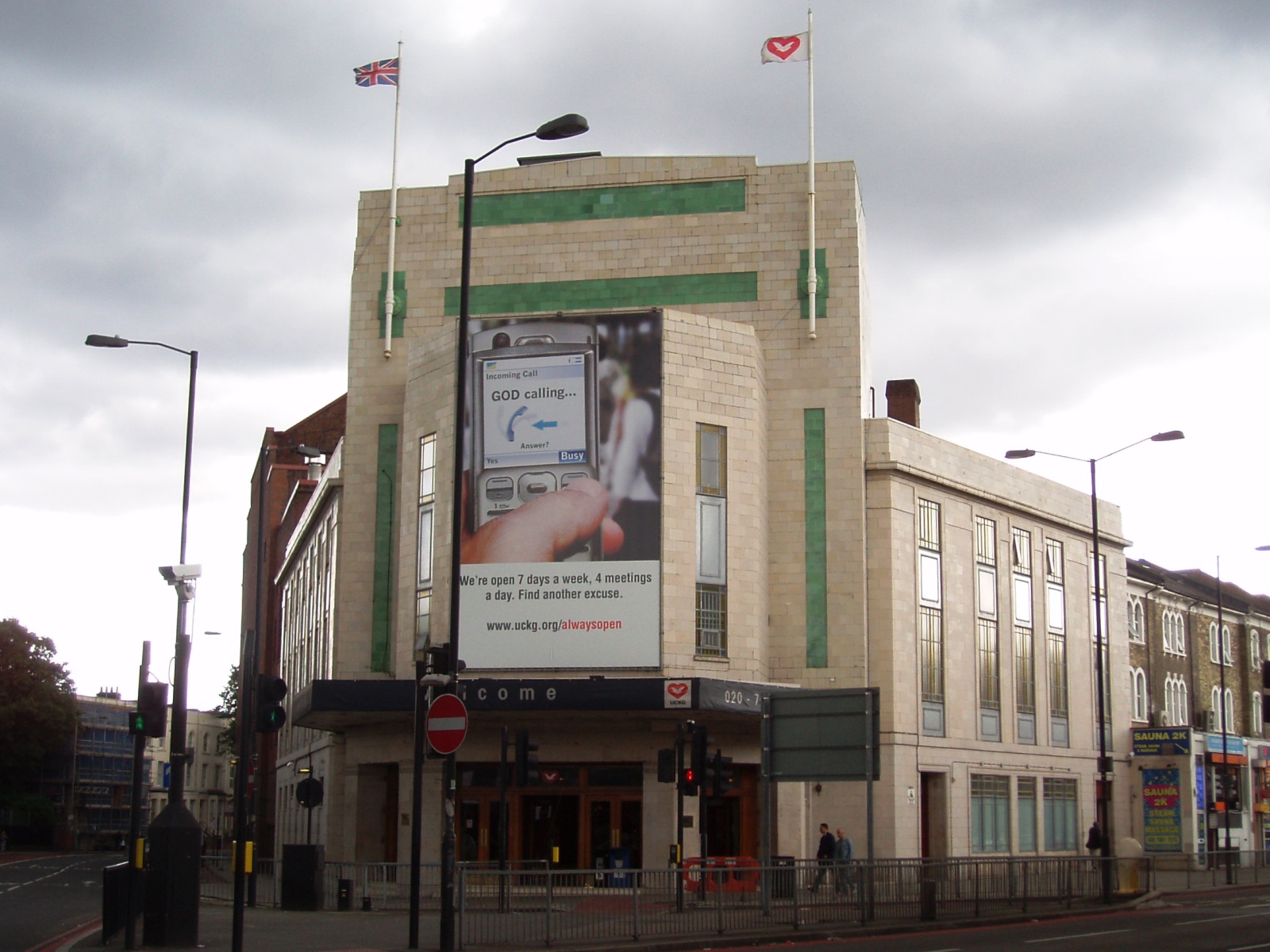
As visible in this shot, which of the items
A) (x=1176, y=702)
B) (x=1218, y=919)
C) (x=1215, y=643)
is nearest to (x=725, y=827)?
(x=1218, y=919)

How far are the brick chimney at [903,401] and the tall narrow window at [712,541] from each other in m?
13.1

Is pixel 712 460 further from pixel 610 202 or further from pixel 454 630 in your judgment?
pixel 454 630

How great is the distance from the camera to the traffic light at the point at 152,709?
71.7 feet

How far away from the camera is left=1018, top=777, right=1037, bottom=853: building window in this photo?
4772cm

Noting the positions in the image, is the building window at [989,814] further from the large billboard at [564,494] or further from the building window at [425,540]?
the building window at [425,540]

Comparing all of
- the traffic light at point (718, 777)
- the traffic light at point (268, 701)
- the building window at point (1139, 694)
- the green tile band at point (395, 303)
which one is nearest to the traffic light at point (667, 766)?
the traffic light at point (718, 777)

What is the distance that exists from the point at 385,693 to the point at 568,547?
5875 millimetres

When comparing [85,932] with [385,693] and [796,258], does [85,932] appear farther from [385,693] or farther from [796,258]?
[796,258]

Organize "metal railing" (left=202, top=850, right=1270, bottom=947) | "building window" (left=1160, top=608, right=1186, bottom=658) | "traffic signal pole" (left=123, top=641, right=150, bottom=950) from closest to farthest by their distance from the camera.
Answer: "traffic signal pole" (left=123, top=641, right=150, bottom=950)
"metal railing" (left=202, top=850, right=1270, bottom=947)
"building window" (left=1160, top=608, right=1186, bottom=658)

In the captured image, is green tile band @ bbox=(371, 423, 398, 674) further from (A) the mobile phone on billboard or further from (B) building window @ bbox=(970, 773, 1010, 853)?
(B) building window @ bbox=(970, 773, 1010, 853)

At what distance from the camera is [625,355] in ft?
127

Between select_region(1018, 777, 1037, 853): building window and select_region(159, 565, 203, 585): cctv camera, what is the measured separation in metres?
31.1

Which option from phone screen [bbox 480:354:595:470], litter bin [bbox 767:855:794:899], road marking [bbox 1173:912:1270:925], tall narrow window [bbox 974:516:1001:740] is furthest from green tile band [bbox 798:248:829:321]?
litter bin [bbox 767:855:794:899]

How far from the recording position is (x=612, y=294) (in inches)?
1725
